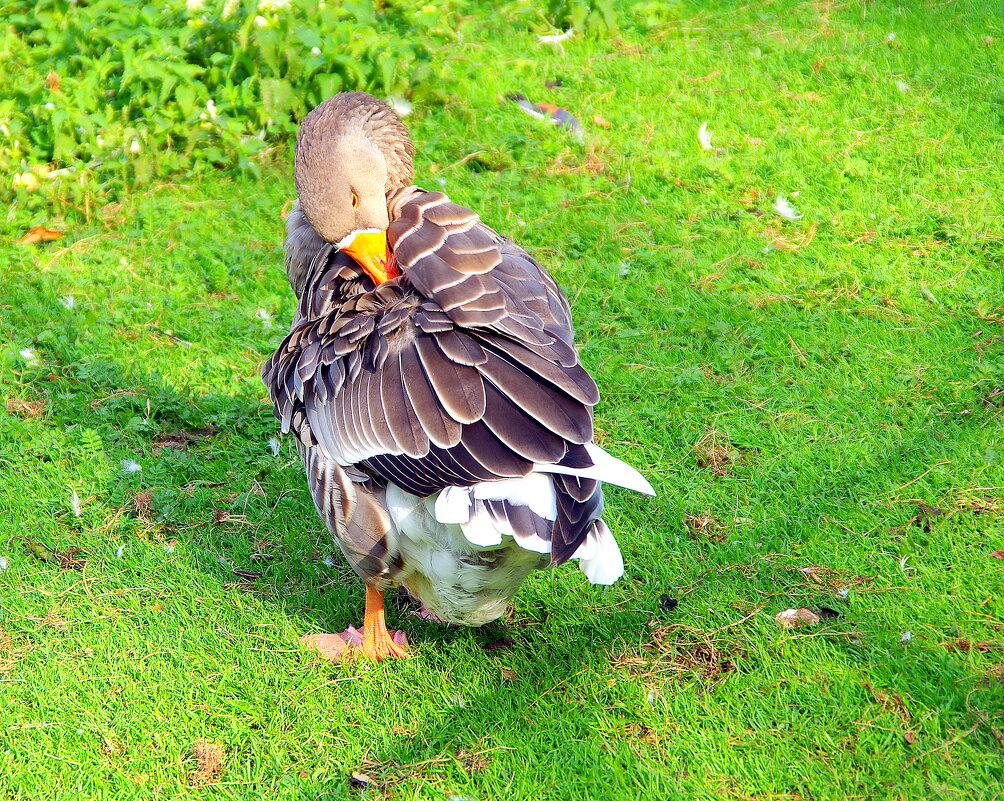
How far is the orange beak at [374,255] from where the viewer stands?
327cm

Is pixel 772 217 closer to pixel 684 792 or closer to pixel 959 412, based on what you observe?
pixel 959 412

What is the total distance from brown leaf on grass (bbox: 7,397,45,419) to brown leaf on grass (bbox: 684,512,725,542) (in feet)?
10.3

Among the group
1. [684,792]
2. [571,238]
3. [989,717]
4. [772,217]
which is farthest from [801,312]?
[684,792]

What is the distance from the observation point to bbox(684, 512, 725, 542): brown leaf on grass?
377cm

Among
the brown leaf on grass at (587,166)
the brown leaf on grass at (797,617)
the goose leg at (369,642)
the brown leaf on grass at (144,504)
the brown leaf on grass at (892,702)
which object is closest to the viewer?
the brown leaf on grass at (892,702)

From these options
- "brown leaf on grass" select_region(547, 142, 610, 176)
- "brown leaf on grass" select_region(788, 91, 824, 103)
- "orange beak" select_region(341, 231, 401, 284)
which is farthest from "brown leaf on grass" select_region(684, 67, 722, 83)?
"orange beak" select_region(341, 231, 401, 284)

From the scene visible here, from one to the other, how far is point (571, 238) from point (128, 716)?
138 inches

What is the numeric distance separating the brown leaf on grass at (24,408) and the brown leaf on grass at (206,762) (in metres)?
2.19

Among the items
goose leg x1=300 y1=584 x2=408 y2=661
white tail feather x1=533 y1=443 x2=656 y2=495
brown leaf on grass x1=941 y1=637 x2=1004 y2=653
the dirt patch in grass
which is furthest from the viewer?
goose leg x1=300 y1=584 x2=408 y2=661

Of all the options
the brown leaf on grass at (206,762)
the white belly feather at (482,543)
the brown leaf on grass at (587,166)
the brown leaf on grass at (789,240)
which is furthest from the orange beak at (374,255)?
the brown leaf on grass at (587,166)

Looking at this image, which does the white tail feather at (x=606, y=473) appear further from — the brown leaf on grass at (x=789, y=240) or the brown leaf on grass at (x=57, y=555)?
the brown leaf on grass at (x=789, y=240)

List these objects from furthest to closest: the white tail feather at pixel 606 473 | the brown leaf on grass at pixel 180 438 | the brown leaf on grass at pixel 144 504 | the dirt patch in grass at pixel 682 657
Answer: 1. the brown leaf on grass at pixel 180 438
2. the brown leaf on grass at pixel 144 504
3. the dirt patch in grass at pixel 682 657
4. the white tail feather at pixel 606 473

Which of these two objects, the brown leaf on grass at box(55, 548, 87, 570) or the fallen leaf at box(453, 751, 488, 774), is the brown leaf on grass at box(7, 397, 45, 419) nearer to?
the brown leaf on grass at box(55, 548, 87, 570)

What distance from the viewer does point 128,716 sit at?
3.22 metres
